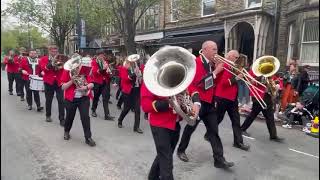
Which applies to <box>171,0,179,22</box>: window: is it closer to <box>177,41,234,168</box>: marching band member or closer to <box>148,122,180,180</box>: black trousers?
<box>177,41,234,168</box>: marching band member

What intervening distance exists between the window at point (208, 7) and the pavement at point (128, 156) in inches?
458

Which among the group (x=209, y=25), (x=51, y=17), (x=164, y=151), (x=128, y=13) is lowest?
(x=164, y=151)

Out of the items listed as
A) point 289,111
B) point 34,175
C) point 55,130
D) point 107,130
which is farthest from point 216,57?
point 289,111

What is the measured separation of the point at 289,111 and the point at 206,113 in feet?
15.1

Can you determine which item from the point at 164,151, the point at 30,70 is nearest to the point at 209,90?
the point at 164,151

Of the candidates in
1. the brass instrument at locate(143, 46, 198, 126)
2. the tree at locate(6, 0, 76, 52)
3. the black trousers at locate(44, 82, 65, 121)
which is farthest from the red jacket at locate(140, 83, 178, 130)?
the tree at locate(6, 0, 76, 52)

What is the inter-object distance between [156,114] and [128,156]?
2.11 metres

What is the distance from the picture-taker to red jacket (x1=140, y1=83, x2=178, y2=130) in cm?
356

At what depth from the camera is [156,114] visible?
3.63 m

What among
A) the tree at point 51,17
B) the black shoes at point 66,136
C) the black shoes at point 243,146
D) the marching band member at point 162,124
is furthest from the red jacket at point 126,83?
the tree at point 51,17

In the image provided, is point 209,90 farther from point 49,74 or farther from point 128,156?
point 49,74

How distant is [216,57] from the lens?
193 inches

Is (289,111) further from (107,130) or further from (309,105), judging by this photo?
(107,130)

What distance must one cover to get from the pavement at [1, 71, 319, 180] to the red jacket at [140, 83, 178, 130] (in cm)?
127
